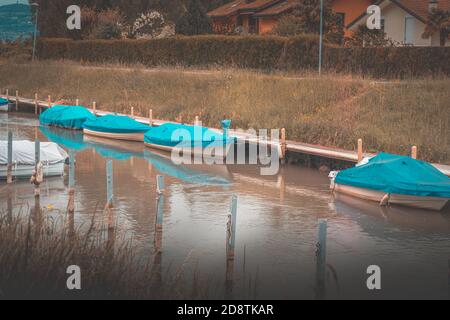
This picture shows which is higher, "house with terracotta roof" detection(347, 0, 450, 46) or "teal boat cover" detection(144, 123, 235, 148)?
"house with terracotta roof" detection(347, 0, 450, 46)

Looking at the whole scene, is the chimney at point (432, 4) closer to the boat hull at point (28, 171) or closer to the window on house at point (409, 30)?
the window on house at point (409, 30)

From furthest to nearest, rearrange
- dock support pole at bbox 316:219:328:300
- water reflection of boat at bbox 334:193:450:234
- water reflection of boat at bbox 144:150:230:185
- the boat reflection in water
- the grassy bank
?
the grassy bank, the boat reflection in water, water reflection of boat at bbox 144:150:230:185, water reflection of boat at bbox 334:193:450:234, dock support pole at bbox 316:219:328:300

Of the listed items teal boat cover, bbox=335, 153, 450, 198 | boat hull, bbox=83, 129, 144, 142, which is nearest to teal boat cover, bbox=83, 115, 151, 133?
boat hull, bbox=83, 129, 144, 142

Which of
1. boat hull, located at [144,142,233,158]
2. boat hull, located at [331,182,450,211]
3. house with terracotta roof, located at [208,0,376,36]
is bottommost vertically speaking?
boat hull, located at [331,182,450,211]

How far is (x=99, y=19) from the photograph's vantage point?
76.8m

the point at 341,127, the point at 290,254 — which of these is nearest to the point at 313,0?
the point at 341,127

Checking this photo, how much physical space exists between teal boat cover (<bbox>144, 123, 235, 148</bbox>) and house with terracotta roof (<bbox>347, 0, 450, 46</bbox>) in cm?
2135

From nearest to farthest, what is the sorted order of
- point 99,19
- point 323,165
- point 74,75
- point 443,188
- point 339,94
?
point 443,188 < point 323,165 < point 339,94 < point 74,75 < point 99,19

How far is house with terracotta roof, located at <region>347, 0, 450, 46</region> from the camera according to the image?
51.8 metres

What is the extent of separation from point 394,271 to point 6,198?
39.8 ft

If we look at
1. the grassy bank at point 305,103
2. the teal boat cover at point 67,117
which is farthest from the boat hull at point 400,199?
the teal boat cover at point 67,117

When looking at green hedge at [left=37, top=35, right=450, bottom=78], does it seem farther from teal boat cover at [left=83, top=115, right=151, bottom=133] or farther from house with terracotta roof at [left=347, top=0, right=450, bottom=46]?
teal boat cover at [left=83, top=115, right=151, bottom=133]

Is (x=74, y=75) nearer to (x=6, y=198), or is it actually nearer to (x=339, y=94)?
(x=339, y=94)
